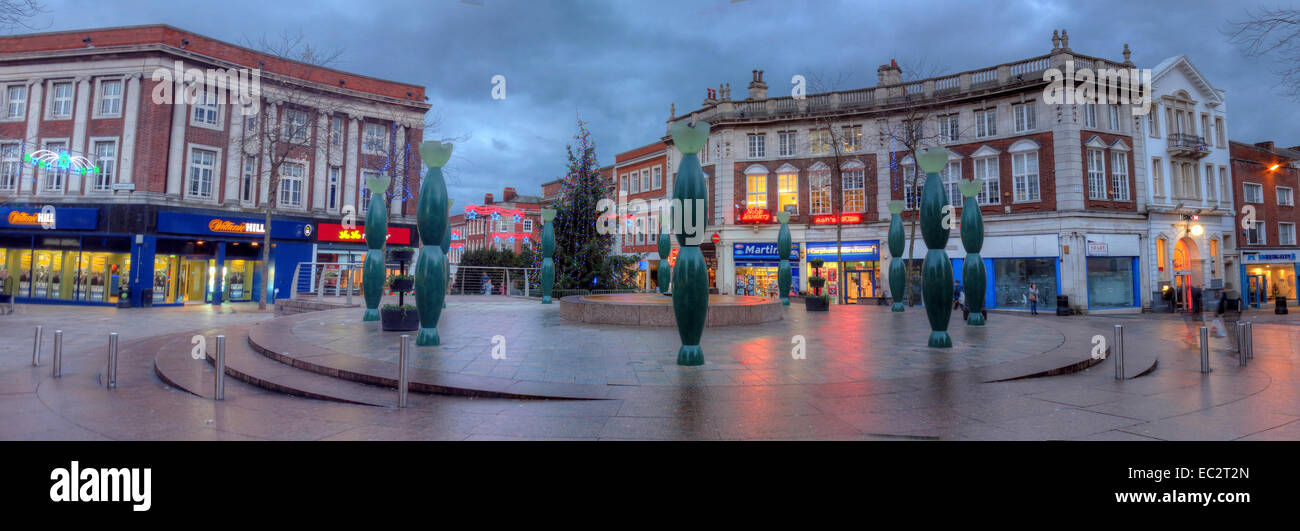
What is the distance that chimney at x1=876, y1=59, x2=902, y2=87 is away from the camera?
106 feet

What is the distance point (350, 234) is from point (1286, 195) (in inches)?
2409

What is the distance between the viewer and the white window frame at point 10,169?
25.5 metres

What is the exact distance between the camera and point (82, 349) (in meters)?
10.5

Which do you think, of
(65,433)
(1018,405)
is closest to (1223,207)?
(1018,405)

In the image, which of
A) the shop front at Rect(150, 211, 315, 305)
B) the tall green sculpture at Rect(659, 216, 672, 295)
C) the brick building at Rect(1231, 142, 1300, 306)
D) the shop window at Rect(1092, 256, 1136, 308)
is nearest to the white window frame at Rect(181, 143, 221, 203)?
the shop front at Rect(150, 211, 315, 305)

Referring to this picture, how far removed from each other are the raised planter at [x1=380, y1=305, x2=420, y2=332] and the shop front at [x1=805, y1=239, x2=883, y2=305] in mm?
25738

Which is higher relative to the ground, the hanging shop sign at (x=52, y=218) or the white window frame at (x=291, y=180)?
the white window frame at (x=291, y=180)

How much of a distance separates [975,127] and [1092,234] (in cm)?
795

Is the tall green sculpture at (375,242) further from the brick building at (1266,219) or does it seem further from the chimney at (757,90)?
the brick building at (1266,219)

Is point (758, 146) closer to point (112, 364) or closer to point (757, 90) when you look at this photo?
point (757, 90)

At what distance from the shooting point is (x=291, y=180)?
97.9 feet

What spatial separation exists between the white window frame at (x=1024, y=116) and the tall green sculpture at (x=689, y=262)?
28379mm

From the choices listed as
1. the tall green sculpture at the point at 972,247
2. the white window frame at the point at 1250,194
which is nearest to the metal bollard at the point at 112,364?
the tall green sculpture at the point at 972,247

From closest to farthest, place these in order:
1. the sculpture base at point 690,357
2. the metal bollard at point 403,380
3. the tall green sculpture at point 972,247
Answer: the metal bollard at point 403,380
the sculpture base at point 690,357
the tall green sculpture at point 972,247
